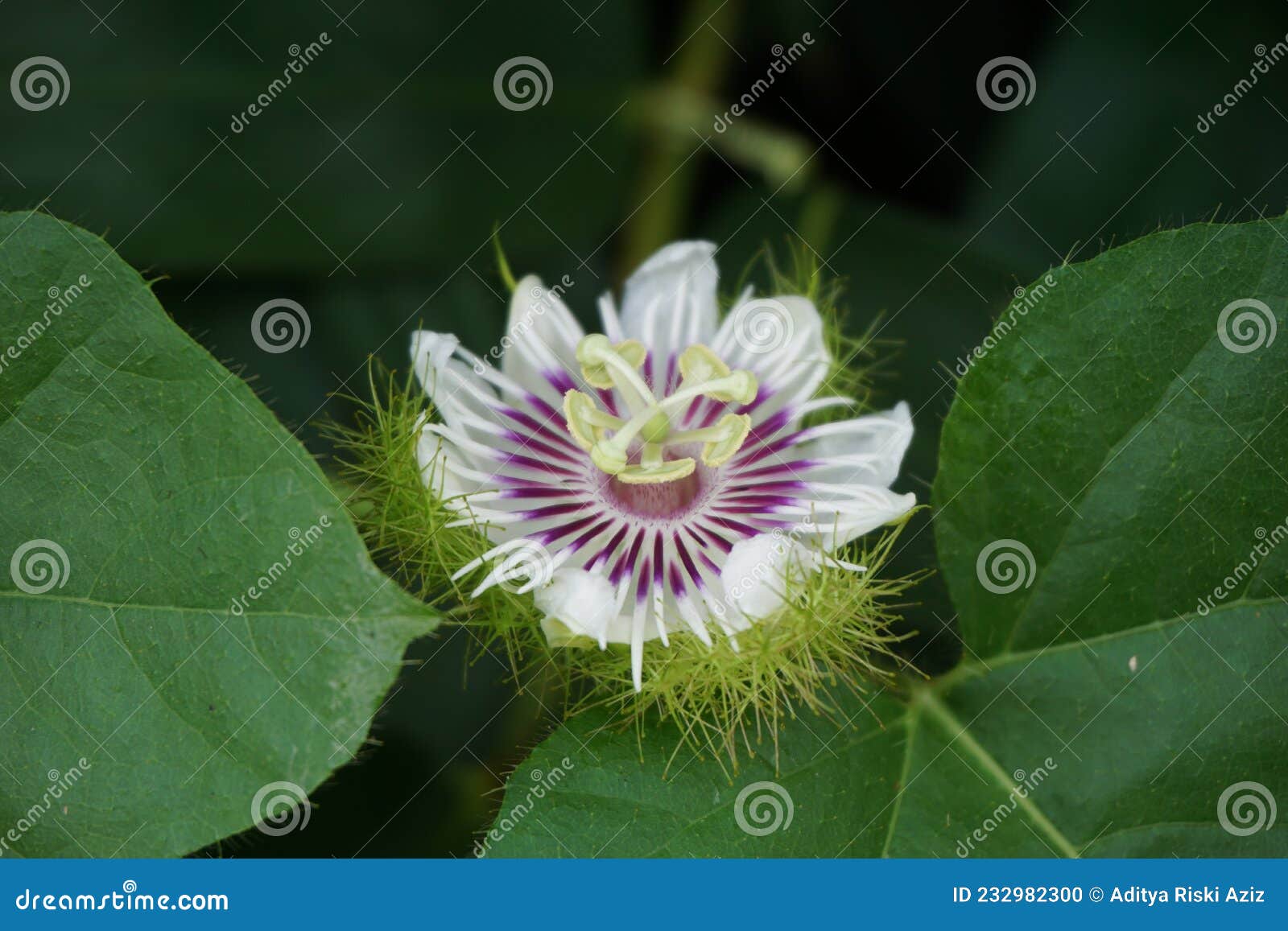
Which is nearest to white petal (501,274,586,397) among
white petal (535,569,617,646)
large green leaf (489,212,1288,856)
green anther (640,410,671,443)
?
green anther (640,410,671,443)

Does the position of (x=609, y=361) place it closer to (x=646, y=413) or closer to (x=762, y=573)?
(x=646, y=413)

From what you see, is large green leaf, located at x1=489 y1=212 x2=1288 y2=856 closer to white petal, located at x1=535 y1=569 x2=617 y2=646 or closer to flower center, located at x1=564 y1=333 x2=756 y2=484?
white petal, located at x1=535 y1=569 x2=617 y2=646

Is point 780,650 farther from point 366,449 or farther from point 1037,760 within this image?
point 366,449

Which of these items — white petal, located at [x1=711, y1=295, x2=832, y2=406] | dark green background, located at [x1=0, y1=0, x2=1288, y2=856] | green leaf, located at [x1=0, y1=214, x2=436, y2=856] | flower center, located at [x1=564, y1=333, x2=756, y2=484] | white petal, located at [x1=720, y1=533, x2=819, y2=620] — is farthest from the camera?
dark green background, located at [x1=0, y1=0, x2=1288, y2=856]

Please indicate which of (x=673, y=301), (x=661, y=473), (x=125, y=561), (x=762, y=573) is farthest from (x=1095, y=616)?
(x=125, y=561)

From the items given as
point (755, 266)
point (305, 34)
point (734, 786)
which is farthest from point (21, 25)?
point (734, 786)
